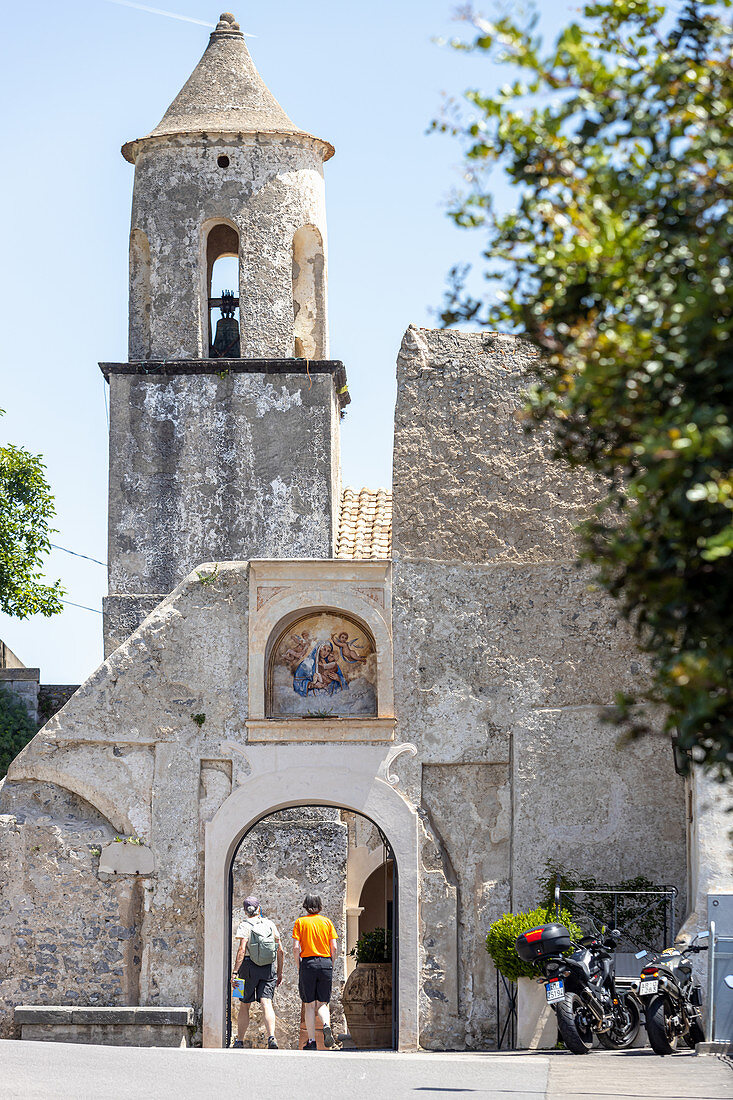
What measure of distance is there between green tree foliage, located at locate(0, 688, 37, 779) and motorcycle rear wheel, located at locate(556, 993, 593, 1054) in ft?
36.2

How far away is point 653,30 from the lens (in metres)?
5.51

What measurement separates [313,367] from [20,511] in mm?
4771

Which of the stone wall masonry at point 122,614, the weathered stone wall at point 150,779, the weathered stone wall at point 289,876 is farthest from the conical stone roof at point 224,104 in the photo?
the weathered stone wall at point 289,876

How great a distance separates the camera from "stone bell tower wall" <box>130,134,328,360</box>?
2114cm

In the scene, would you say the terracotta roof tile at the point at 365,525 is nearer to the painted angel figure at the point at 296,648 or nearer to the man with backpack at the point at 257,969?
the painted angel figure at the point at 296,648

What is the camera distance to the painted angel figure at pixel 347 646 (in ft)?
49.4

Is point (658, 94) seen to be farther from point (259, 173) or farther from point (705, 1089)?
point (259, 173)

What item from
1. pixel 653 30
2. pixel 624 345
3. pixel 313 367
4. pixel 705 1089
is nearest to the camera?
pixel 624 345

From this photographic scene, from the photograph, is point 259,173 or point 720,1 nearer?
point 720,1

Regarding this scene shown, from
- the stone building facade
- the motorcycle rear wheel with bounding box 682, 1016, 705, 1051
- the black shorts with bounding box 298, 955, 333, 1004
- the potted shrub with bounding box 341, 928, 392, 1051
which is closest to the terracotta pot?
the potted shrub with bounding box 341, 928, 392, 1051

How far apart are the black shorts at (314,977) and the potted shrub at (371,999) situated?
276 cm

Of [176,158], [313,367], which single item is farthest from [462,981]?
[176,158]

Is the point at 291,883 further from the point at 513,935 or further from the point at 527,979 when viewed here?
the point at 527,979

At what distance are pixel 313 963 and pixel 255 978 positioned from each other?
1.96 feet
